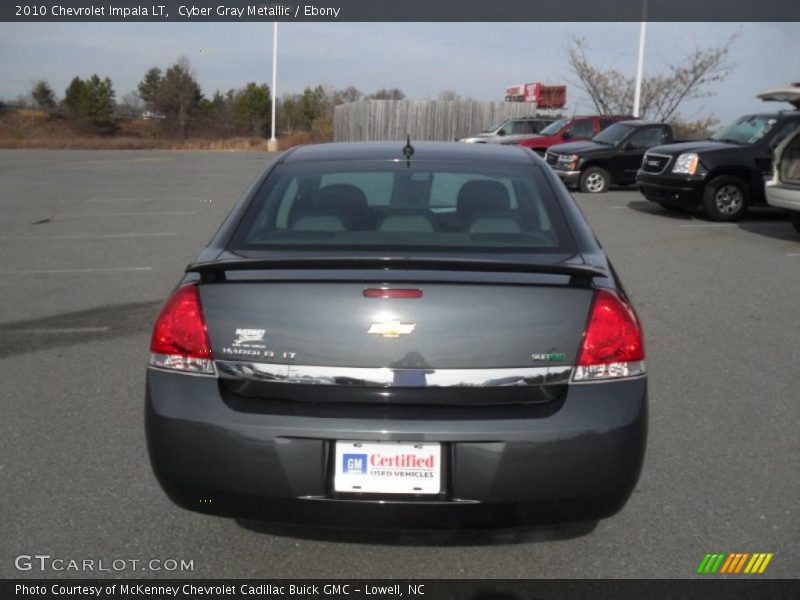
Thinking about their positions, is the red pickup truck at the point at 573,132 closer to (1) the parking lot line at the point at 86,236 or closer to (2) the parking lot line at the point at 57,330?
(1) the parking lot line at the point at 86,236

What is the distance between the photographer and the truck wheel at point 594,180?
18.5 m

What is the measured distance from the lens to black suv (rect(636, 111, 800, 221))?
45.1 feet

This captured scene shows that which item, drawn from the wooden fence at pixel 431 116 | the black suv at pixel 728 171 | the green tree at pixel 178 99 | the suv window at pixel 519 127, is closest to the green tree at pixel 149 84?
the green tree at pixel 178 99

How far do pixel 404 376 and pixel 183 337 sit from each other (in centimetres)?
80

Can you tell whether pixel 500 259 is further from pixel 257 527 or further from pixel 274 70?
pixel 274 70

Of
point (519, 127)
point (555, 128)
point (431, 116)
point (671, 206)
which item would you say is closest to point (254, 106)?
point (431, 116)

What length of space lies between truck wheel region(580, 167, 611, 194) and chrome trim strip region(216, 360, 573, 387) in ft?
53.0

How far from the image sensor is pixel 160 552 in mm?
3314

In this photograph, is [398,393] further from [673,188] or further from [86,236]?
[673,188]

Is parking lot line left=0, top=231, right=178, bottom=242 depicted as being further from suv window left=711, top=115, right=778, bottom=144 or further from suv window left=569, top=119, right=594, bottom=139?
suv window left=569, top=119, right=594, bottom=139

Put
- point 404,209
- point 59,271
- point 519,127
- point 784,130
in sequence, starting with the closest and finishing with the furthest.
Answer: point 404,209
point 59,271
point 784,130
point 519,127

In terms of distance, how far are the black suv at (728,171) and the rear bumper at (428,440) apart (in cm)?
1172

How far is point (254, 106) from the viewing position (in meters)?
66.3

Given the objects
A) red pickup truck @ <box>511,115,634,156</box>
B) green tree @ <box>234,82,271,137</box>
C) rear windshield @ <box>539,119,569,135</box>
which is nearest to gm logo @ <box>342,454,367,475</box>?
red pickup truck @ <box>511,115,634,156</box>
